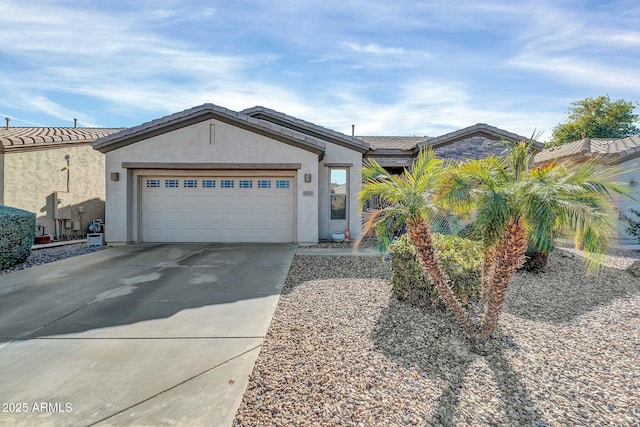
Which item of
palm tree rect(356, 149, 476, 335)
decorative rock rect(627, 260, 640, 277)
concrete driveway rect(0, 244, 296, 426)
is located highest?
palm tree rect(356, 149, 476, 335)

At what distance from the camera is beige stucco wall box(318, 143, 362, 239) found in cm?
1223

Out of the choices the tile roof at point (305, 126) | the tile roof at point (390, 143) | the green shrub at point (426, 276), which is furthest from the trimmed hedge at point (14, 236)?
the tile roof at point (390, 143)

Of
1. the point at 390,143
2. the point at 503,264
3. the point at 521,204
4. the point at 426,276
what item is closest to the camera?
the point at 521,204

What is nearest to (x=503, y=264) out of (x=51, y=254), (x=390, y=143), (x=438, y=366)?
(x=438, y=366)

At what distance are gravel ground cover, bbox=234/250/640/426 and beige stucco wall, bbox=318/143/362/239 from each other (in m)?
6.70

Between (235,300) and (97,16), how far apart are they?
28.3 ft

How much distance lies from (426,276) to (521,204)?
6.20 ft

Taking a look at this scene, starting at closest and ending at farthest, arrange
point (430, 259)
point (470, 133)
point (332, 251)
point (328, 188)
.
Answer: point (430, 259) < point (332, 251) < point (328, 188) < point (470, 133)

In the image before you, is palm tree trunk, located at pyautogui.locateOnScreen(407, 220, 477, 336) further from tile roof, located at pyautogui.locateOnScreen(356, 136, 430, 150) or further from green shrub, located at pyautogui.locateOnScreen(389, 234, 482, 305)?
tile roof, located at pyautogui.locateOnScreen(356, 136, 430, 150)

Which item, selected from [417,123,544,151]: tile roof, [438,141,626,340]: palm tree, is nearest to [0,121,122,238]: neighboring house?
[417,123,544,151]: tile roof

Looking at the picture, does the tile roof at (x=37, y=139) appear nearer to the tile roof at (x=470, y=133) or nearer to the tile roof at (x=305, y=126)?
the tile roof at (x=305, y=126)

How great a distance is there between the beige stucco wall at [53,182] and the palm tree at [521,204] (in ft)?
49.3

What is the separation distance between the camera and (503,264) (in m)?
3.41

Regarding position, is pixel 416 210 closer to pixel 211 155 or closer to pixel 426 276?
pixel 426 276
